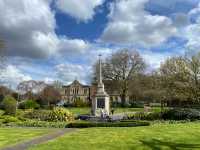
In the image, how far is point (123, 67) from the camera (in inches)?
2970

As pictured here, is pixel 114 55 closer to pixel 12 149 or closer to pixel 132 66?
pixel 132 66

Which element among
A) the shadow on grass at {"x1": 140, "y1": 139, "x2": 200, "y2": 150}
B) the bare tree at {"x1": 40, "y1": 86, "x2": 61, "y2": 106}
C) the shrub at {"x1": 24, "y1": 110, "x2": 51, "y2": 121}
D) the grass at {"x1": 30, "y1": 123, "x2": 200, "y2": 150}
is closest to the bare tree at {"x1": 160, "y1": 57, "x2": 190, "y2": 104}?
the shrub at {"x1": 24, "y1": 110, "x2": 51, "y2": 121}

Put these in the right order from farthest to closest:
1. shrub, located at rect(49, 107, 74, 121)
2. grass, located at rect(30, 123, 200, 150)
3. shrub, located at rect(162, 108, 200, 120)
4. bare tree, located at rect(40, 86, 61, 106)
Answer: bare tree, located at rect(40, 86, 61, 106) < shrub, located at rect(49, 107, 74, 121) < shrub, located at rect(162, 108, 200, 120) < grass, located at rect(30, 123, 200, 150)

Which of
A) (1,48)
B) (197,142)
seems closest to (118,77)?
(1,48)

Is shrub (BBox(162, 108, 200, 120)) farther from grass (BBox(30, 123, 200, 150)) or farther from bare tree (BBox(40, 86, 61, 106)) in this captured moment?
bare tree (BBox(40, 86, 61, 106))

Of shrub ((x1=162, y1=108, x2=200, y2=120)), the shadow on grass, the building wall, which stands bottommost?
the shadow on grass

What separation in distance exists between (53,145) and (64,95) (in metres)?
127

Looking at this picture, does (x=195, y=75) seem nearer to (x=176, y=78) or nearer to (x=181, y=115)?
(x=176, y=78)

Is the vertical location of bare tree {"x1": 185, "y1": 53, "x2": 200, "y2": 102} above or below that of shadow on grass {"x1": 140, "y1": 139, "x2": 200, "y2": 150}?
above

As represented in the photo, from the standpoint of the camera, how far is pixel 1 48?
3309 cm

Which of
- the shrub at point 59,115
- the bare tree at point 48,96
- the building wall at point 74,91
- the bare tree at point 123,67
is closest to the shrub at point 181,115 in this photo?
the shrub at point 59,115

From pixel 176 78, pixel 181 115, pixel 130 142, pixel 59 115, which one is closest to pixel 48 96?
pixel 176 78

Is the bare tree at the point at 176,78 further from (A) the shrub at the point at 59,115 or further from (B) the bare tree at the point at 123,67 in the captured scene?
→ (A) the shrub at the point at 59,115

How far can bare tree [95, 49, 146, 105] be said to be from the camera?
2975 inches
